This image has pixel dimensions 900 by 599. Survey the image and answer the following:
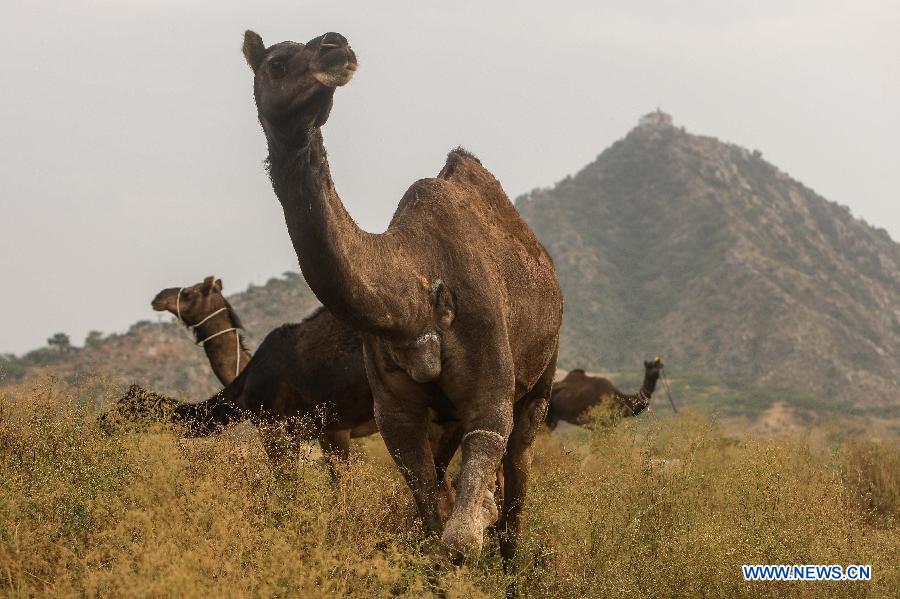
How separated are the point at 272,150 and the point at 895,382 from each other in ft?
243

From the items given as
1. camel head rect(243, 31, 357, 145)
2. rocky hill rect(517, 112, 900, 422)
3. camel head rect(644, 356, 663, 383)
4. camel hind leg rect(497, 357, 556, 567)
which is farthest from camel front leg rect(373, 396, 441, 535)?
rocky hill rect(517, 112, 900, 422)

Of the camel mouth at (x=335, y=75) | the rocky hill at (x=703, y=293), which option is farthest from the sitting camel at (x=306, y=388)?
the rocky hill at (x=703, y=293)

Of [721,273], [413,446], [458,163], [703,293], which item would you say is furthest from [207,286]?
[721,273]

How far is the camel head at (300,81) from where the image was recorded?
4.39 meters

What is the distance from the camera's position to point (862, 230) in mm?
106688

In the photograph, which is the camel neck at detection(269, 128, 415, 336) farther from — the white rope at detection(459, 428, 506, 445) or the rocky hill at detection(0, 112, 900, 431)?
the rocky hill at detection(0, 112, 900, 431)

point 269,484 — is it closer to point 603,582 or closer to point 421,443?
point 421,443

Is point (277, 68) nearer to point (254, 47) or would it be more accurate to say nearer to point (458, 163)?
point (254, 47)

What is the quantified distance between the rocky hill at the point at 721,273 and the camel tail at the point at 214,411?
5122cm

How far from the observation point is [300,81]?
4484 mm

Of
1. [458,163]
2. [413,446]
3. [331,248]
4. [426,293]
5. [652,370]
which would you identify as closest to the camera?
[331,248]

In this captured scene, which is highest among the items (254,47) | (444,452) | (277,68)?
(254,47)

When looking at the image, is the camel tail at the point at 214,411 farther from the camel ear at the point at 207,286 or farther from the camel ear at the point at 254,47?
the camel ear at the point at 254,47

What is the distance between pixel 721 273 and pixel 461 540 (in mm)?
79514
